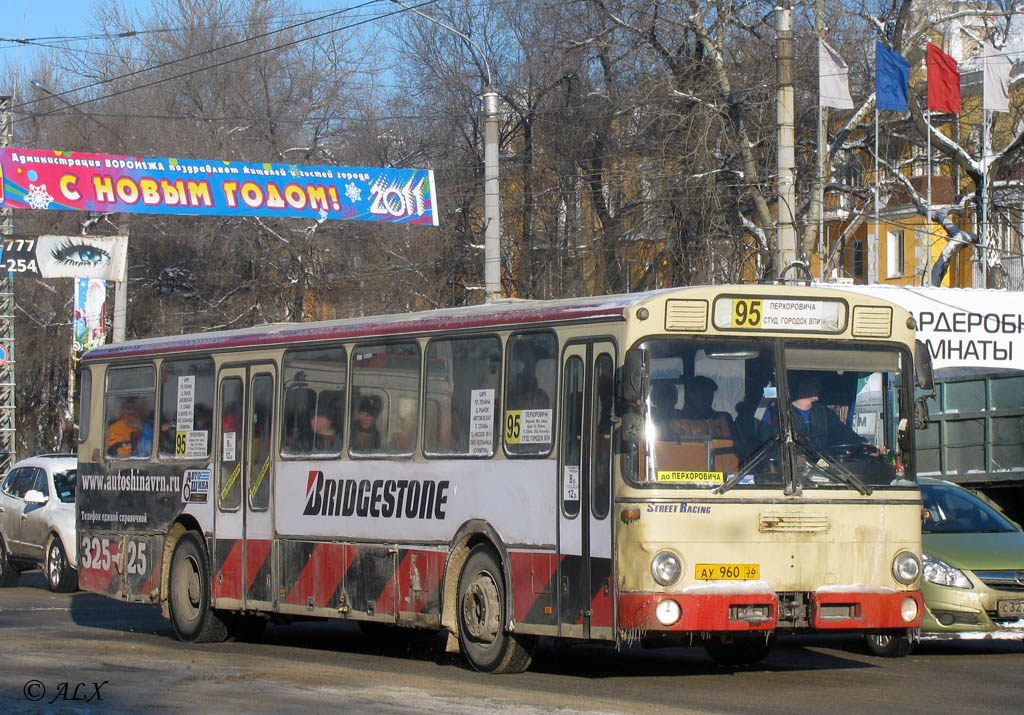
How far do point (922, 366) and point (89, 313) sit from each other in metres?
24.0

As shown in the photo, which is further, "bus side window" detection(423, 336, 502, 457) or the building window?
the building window

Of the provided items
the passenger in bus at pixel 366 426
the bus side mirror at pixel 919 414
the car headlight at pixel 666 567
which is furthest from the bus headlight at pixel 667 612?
the passenger in bus at pixel 366 426

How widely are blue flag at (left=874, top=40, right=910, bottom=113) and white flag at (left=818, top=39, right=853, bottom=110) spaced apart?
15.4 feet

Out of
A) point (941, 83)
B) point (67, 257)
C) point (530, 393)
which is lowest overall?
point (530, 393)

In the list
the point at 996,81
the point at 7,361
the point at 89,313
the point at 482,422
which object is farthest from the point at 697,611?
the point at 996,81

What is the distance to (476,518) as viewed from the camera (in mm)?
11367

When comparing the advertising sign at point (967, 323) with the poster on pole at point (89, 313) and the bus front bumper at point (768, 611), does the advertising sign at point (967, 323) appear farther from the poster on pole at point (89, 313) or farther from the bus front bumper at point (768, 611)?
the poster on pole at point (89, 313)

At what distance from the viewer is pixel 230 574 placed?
14.2 m

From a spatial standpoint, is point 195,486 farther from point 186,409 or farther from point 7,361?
point 7,361

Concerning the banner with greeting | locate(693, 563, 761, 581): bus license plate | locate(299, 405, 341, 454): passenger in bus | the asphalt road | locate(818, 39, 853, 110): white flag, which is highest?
locate(818, 39, 853, 110): white flag

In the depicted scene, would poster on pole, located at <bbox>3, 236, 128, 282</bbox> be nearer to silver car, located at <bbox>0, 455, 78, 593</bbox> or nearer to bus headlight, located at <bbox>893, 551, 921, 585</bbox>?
silver car, located at <bbox>0, 455, 78, 593</bbox>

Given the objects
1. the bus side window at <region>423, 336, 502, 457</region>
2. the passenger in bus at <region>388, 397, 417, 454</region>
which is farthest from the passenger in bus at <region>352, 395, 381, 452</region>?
the bus side window at <region>423, 336, 502, 457</region>

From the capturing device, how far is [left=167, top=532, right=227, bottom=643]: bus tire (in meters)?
14.5

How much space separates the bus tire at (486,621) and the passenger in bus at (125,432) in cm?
548
